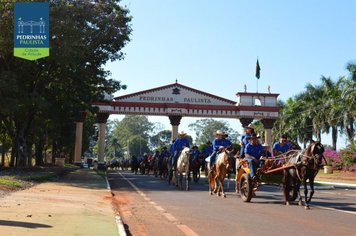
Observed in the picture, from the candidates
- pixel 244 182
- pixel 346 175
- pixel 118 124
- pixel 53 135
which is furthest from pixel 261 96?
pixel 118 124

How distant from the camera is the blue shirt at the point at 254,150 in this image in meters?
16.0

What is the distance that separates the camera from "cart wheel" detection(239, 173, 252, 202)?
15.4 meters

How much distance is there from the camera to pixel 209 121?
176 meters

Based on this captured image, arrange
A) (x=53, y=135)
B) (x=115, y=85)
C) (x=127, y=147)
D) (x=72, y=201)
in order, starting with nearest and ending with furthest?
(x=72, y=201), (x=115, y=85), (x=53, y=135), (x=127, y=147)

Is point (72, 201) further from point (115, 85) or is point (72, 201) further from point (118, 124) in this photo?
point (118, 124)

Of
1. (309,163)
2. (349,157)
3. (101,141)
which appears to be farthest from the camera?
(101,141)

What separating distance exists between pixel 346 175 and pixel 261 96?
16902 millimetres

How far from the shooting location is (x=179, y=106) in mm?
54562

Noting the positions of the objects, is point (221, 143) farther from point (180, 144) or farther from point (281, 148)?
point (180, 144)

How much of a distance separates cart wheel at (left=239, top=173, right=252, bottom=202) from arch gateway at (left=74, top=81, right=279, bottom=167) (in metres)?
38.3

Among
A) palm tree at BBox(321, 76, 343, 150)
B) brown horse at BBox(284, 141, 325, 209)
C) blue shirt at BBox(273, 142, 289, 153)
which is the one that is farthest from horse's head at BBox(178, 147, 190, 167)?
palm tree at BBox(321, 76, 343, 150)

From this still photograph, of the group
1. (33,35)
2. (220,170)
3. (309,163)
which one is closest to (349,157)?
(220,170)

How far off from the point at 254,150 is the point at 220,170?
2184mm

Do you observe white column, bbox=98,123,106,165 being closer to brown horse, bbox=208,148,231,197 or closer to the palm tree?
the palm tree
